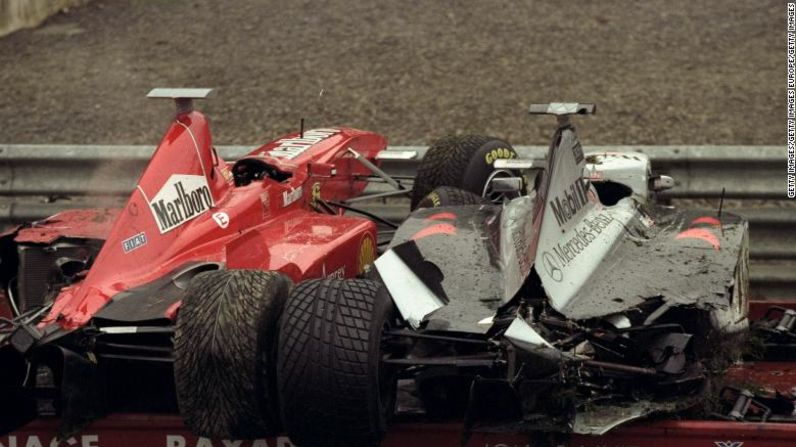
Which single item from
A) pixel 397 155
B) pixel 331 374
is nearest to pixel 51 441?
pixel 331 374

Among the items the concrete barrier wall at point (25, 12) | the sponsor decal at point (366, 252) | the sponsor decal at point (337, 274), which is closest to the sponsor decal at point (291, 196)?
the sponsor decal at point (366, 252)

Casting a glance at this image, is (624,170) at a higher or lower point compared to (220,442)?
higher

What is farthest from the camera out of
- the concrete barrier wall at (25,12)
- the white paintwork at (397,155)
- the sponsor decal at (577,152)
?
the concrete barrier wall at (25,12)

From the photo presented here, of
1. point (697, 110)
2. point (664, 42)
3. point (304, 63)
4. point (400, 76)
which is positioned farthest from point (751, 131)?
point (304, 63)

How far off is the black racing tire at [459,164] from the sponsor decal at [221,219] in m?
1.96

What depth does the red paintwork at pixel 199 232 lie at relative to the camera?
275 inches

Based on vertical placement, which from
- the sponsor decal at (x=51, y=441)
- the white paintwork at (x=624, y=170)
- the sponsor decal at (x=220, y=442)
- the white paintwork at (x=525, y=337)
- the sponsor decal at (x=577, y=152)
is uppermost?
the sponsor decal at (x=577, y=152)

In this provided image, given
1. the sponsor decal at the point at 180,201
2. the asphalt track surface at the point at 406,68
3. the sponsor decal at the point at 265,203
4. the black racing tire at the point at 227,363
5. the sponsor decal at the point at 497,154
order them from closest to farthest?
the black racing tire at the point at 227,363
the sponsor decal at the point at 180,201
the sponsor decal at the point at 265,203
the sponsor decal at the point at 497,154
the asphalt track surface at the point at 406,68

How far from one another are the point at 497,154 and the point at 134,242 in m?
3.10

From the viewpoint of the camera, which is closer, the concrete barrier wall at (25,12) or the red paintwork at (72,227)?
the red paintwork at (72,227)

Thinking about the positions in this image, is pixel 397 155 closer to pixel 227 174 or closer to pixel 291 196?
pixel 291 196

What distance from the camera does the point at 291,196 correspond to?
27.9ft

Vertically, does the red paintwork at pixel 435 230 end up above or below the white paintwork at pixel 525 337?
below

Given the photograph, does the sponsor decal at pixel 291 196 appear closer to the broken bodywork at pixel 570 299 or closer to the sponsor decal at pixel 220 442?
the broken bodywork at pixel 570 299
